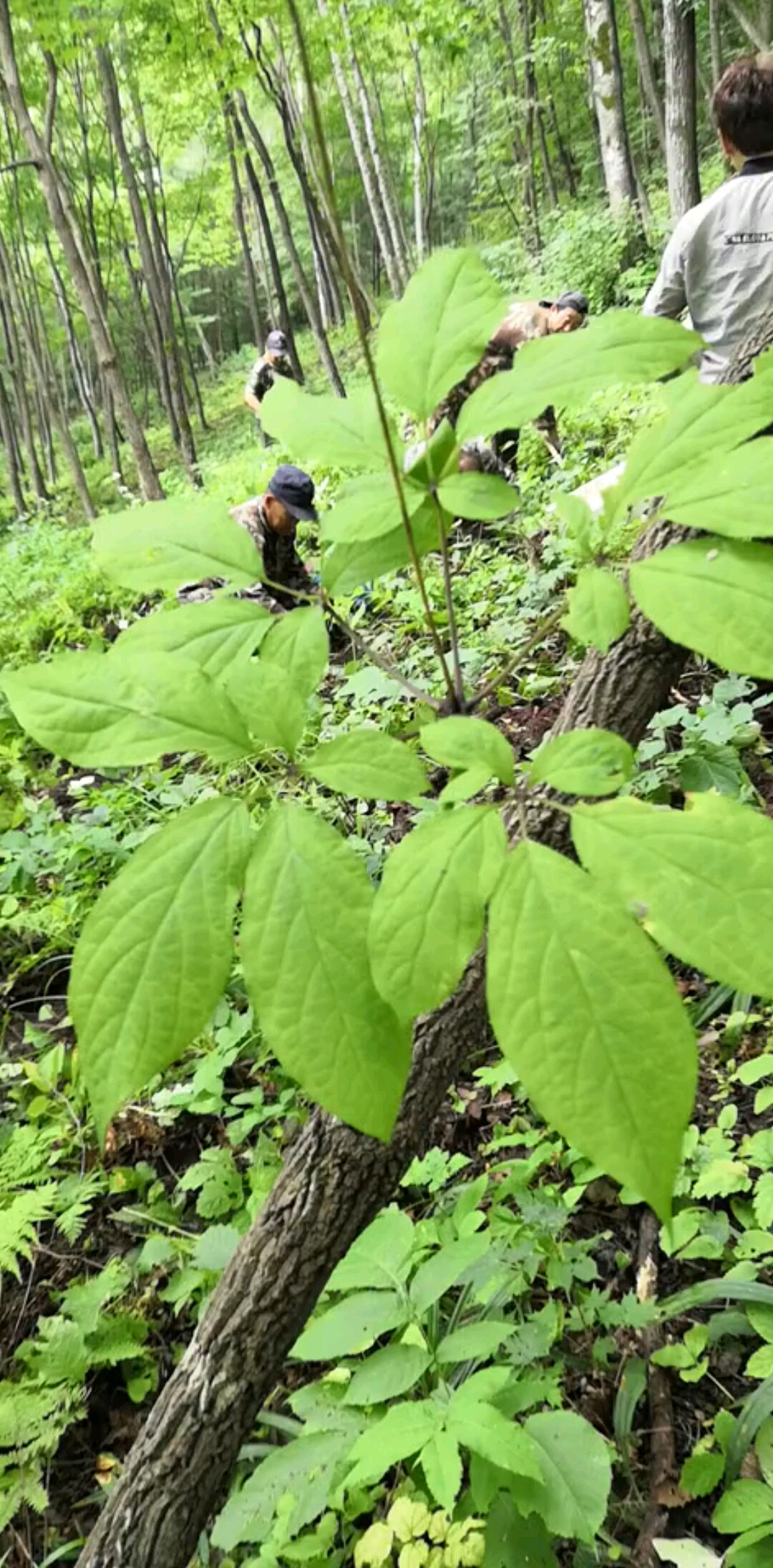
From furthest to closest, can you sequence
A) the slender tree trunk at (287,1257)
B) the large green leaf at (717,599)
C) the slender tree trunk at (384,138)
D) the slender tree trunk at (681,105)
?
the slender tree trunk at (384,138) < the slender tree trunk at (681,105) < the slender tree trunk at (287,1257) < the large green leaf at (717,599)

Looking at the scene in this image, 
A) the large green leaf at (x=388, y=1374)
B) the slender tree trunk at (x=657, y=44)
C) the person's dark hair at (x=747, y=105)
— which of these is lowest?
the large green leaf at (x=388, y=1374)

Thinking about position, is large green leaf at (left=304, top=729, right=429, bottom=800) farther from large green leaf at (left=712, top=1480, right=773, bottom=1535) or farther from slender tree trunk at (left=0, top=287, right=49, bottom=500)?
slender tree trunk at (left=0, top=287, right=49, bottom=500)

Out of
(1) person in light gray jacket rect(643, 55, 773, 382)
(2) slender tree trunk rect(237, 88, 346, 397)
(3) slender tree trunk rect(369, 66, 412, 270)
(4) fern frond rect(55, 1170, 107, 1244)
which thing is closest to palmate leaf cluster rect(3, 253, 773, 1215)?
(4) fern frond rect(55, 1170, 107, 1244)

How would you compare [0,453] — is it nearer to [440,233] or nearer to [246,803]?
[440,233]

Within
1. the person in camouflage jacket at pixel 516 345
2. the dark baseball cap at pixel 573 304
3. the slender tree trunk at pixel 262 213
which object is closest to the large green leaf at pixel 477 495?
the person in camouflage jacket at pixel 516 345

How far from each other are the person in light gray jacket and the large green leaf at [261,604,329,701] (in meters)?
2.34

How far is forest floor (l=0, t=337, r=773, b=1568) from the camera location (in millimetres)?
1529

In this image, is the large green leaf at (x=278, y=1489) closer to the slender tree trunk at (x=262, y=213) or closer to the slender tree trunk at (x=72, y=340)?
the slender tree trunk at (x=262, y=213)

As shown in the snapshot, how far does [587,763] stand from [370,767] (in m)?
0.18

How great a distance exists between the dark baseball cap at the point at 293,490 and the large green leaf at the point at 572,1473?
461 centimetres

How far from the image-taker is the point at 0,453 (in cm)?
2997

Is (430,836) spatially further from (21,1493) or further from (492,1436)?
(21,1493)

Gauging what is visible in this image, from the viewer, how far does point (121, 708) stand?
0.71m

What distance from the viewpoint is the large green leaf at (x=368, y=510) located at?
811mm
